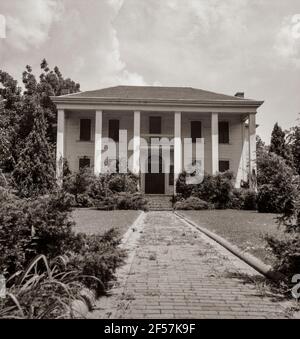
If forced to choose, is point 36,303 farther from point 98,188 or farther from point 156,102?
point 156,102

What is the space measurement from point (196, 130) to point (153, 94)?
5.07m

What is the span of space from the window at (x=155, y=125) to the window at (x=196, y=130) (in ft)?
9.79

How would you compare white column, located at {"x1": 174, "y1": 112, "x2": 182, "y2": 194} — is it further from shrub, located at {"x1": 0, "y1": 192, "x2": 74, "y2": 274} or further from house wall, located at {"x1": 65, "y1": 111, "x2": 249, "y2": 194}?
shrub, located at {"x1": 0, "y1": 192, "x2": 74, "y2": 274}

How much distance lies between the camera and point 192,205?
26.6 meters

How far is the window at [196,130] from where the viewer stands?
3597cm

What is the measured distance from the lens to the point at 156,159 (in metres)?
34.8

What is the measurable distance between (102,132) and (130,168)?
5173 mm

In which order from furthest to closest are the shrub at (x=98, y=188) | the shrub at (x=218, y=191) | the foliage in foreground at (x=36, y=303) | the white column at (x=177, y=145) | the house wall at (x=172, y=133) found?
the house wall at (x=172, y=133)
the white column at (x=177, y=145)
the shrub at (x=218, y=191)
the shrub at (x=98, y=188)
the foliage in foreground at (x=36, y=303)

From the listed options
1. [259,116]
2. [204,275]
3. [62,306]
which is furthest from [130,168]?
[62,306]

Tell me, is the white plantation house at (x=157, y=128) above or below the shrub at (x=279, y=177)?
above

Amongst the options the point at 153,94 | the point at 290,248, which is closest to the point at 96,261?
the point at 290,248

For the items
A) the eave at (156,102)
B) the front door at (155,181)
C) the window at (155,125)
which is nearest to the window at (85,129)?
the eave at (156,102)

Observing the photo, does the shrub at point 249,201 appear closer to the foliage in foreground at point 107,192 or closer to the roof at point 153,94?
the foliage in foreground at point 107,192
